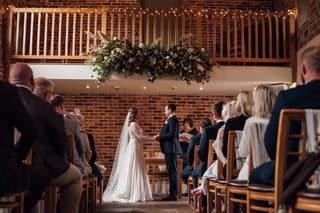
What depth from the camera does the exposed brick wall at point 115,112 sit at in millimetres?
10195

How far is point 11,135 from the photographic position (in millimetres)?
2625

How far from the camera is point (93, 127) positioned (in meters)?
10.2

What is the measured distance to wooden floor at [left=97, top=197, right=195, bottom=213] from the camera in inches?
240

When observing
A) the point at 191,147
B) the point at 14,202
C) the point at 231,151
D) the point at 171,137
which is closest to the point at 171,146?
the point at 171,137

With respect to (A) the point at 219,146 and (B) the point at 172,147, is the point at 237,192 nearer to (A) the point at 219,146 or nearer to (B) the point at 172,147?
(A) the point at 219,146

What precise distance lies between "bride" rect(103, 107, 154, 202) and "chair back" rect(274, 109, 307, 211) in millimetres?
5285

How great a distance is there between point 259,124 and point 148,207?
142 inches

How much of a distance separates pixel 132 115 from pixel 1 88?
5.21 meters

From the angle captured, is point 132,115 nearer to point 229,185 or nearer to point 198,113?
point 198,113

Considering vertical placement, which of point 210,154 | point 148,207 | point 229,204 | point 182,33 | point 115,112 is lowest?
point 148,207

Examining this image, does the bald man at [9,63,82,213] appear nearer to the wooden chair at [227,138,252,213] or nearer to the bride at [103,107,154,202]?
the wooden chair at [227,138,252,213]

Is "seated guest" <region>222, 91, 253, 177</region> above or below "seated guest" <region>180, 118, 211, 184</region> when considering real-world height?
above

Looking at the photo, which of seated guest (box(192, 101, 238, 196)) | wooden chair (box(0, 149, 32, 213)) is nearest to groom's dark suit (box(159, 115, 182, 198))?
seated guest (box(192, 101, 238, 196))

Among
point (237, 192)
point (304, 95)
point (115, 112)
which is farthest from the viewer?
point (115, 112)
